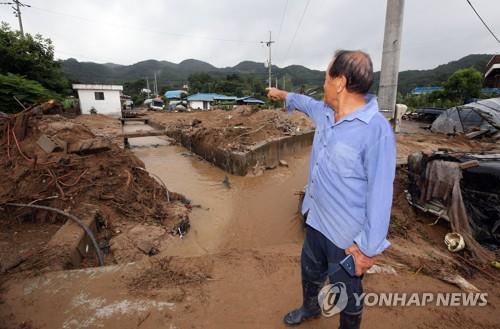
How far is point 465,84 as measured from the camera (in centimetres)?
2041

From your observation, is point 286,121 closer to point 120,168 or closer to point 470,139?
point 470,139

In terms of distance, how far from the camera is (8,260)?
2.83 meters

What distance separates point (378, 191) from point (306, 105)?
103cm

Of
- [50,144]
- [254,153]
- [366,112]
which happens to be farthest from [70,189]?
[254,153]

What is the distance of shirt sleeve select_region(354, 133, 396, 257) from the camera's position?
4.37 feet

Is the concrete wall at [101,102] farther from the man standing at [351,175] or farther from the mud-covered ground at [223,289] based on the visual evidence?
the man standing at [351,175]

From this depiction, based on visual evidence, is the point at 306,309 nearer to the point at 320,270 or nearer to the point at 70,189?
the point at 320,270

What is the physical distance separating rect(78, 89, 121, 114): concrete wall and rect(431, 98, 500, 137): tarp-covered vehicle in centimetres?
2695

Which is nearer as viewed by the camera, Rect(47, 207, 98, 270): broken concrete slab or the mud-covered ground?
the mud-covered ground

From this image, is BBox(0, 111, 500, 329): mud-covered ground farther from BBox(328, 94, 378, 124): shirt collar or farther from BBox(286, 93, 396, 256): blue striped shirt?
BBox(328, 94, 378, 124): shirt collar

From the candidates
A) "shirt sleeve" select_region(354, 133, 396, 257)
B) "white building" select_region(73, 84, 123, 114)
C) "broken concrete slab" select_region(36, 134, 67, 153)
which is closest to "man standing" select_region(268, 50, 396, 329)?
"shirt sleeve" select_region(354, 133, 396, 257)

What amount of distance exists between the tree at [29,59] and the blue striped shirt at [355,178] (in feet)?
67.6

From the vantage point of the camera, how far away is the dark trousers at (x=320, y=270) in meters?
1.56

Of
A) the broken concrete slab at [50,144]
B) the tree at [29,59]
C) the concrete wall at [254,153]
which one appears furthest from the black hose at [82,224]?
the tree at [29,59]
